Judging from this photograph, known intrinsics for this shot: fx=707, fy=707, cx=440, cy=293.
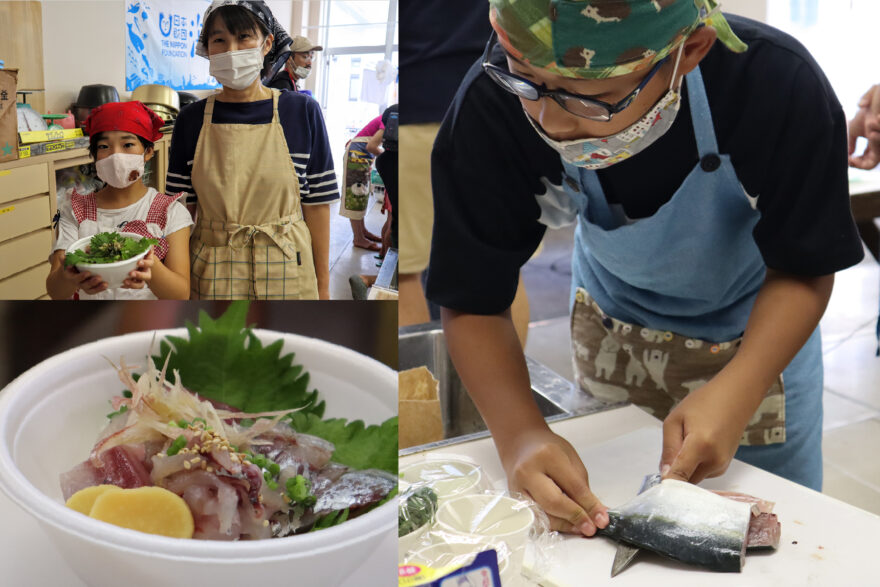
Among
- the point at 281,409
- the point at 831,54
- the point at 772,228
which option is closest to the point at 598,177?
the point at 772,228

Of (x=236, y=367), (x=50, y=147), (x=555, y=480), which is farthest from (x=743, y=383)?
(x=50, y=147)

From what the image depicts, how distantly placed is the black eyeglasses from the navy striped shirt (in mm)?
113

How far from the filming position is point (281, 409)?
407mm

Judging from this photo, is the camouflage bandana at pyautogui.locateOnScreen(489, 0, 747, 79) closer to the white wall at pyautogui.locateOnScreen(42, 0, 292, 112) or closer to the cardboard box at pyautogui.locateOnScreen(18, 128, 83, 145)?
the white wall at pyautogui.locateOnScreen(42, 0, 292, 112)

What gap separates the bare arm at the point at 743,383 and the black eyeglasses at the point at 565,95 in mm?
221

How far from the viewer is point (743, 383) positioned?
1.80ft

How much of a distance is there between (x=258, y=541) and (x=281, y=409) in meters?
0.11

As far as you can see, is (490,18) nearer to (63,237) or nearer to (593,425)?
(63,237)

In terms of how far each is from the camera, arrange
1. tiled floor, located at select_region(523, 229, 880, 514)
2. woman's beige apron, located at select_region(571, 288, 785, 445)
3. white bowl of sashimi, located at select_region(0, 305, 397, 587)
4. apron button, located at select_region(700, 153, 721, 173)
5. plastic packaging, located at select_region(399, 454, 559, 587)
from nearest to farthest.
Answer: white bowl of sashimi, located at select_region(0, 305, 397, 587), plastic packaging, located at select_region(399, 454, 559, 587), apron button, located at select_region(700, 153, 721, 173), woman's beige apron, located at select_region(571, 288, 785, 445), tiled floor, located at select_region(523, 229, 880, 514)

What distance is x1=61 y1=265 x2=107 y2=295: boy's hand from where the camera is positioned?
0.40 metres

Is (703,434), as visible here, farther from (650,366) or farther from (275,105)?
(275,105)

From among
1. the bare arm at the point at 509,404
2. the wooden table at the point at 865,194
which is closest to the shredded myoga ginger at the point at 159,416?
the bare arm at the point at 509,404

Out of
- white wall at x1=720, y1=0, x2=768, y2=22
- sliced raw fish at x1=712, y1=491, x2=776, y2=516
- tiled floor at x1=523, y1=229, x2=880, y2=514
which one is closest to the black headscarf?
sliced raw fish at x1=712, y1=491, x2=776, y2=516

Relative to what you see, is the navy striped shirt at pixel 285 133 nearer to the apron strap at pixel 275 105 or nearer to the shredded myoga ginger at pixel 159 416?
the apron strap at pixel 275 105
